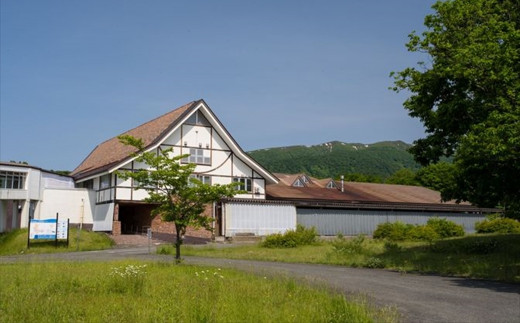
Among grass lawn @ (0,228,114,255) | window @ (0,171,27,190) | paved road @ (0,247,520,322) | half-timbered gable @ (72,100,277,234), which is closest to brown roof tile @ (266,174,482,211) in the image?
half-timbered gable @ (72,100,277,234)

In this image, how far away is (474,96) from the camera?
53.7ft

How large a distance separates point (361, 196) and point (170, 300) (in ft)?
121

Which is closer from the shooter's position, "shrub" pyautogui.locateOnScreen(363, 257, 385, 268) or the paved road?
the paved road

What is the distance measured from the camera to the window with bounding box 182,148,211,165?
3881cm

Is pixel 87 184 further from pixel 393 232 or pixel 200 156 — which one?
pixel 393 232

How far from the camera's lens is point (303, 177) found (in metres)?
51.3

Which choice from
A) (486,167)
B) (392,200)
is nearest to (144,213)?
(392,200)

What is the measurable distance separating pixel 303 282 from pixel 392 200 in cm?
3398

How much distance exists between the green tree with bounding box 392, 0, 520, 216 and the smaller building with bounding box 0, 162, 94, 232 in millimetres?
26780

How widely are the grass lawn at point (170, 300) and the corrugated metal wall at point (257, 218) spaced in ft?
74.8

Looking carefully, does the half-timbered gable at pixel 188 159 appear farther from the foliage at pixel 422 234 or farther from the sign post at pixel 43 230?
the foliage at pixel 422 234

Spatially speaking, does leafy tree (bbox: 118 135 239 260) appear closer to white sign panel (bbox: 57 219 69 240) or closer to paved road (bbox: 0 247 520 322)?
paved road (bbox: 0 247 520 322)

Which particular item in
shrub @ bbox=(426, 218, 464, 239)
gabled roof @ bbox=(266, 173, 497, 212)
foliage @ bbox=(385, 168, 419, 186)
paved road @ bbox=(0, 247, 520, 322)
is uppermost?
foliage @ bbox=(385, 168, 419, 186)

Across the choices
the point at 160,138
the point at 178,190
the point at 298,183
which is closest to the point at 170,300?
the point at 178,190
